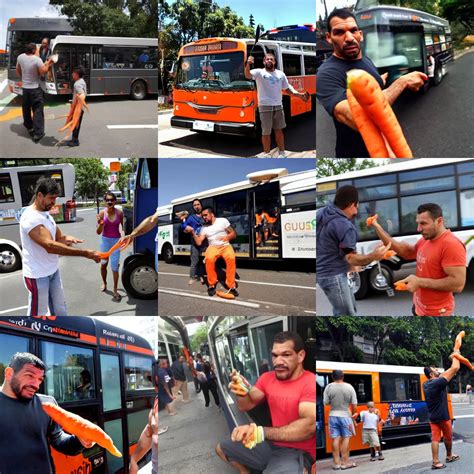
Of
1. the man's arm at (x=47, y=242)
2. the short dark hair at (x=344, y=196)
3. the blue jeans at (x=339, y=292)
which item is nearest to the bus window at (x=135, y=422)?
the man's arm at (x=47, y=242)

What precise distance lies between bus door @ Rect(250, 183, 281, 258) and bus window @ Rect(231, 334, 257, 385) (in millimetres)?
724

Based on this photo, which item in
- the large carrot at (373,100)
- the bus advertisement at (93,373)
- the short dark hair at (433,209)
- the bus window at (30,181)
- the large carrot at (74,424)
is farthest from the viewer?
the bus window at (30,181)

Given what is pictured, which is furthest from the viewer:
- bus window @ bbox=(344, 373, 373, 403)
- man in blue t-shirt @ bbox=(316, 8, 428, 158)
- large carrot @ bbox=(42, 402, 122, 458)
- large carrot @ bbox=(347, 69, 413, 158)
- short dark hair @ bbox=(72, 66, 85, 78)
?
bus window @ bbox=(344, 373, 373, 403)

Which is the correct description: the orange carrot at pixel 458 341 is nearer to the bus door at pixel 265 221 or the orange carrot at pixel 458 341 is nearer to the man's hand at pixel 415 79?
the bus door at pixel 265 221

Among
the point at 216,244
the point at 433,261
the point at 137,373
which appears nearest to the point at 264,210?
the point at 216,244

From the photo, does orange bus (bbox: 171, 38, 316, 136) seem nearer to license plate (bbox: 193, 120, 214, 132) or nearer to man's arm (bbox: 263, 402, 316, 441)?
license plate (bbox: 193, 120, 214, 132)

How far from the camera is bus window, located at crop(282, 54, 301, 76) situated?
4.97 meters

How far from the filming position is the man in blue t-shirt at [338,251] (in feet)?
16.7

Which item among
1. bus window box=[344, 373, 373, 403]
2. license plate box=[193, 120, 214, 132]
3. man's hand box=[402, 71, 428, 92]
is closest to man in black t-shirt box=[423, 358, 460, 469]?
bus window box=[344, 373, 373, 403]

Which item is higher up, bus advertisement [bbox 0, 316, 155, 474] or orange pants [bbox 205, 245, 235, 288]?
orange pants [bbox 205, 245, 235, 288]

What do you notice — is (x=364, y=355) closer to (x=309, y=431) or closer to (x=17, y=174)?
(x=309, y=431)

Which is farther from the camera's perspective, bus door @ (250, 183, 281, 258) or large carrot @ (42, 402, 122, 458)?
bus door @ (250, 183, 281, 258)

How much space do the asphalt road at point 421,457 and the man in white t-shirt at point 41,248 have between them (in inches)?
108

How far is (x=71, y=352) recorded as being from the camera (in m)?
5.22
